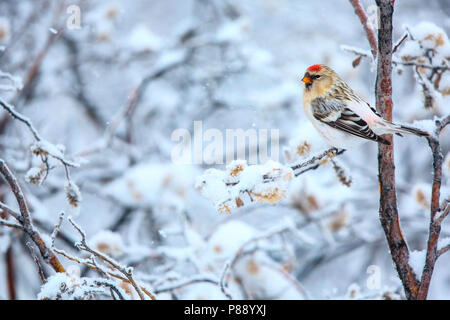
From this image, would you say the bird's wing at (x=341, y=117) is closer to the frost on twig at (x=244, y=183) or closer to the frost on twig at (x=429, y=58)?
the frost on twig at (x=429, y=58)

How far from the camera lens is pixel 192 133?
2.67 m

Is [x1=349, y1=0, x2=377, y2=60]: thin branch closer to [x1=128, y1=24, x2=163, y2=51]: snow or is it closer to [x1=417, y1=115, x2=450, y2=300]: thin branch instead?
[x1=417, y1=115, x2=450, y2=300]: thin branch

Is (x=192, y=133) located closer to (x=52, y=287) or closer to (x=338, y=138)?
(x=338, y=138)

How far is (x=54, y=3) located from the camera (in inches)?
107

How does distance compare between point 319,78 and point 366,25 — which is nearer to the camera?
point 366,25

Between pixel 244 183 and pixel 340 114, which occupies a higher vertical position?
pixel 340 114

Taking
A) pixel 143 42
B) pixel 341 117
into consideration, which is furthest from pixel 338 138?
pixel 143 42

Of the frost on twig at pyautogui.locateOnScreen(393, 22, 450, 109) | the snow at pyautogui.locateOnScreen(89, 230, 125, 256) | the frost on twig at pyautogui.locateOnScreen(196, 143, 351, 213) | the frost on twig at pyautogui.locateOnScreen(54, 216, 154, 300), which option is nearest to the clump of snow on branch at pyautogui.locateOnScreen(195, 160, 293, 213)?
the frost on twig at pyautogui.locateOnScreen(196, 143, 351, 213)

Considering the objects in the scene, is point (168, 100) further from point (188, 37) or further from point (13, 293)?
point (13, 293)

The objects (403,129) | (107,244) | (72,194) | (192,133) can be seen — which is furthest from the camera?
(192,133)

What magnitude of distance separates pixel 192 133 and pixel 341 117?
60.7 inches

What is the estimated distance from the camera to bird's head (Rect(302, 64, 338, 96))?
1290mm

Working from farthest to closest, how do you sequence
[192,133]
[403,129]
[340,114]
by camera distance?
[192,133], [340,114], [403,129]
